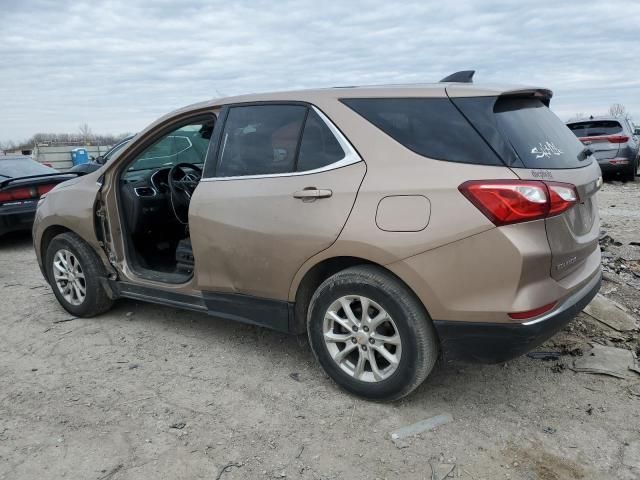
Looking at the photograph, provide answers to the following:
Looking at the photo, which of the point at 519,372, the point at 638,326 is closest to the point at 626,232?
the point at 638,326

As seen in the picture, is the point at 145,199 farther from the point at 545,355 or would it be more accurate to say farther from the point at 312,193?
the point at 545,355

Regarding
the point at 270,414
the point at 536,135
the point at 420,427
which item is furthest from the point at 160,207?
the point at 536,135

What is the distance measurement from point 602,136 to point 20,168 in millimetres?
11985

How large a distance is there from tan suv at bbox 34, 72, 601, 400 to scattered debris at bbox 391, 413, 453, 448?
0.66ft

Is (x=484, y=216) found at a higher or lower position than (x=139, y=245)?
higher

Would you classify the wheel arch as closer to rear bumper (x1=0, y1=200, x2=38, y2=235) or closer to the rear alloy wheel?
the rear alloy wheel

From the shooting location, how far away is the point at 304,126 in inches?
132

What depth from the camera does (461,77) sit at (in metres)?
3.37

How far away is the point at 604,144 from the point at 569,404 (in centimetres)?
1125

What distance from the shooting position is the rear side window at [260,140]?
340cm

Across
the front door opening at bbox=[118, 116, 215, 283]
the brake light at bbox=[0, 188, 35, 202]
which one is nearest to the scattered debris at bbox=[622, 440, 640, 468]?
the front door opening at bbox=[118, 116, 215, 283]

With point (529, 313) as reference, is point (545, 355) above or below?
below

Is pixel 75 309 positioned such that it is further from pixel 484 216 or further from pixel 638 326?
pixel 638 326

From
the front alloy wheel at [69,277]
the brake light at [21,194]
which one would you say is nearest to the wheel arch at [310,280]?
the front alloy wheel at [69,277]
